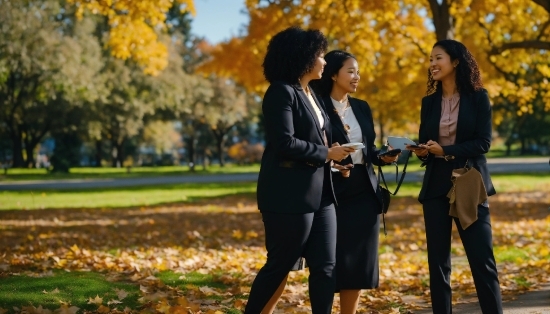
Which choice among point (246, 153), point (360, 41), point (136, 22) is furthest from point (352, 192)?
point (246, 153)

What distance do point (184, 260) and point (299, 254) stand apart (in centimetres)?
490

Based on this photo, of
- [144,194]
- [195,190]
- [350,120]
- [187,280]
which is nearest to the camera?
[350,120]

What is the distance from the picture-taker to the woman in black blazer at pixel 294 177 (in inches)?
171

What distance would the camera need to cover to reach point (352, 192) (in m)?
4.86

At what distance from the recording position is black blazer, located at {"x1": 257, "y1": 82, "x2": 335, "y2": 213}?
4.30 m

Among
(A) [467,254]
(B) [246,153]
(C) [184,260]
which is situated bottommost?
(C) [184,260]

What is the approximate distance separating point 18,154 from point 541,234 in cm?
4416

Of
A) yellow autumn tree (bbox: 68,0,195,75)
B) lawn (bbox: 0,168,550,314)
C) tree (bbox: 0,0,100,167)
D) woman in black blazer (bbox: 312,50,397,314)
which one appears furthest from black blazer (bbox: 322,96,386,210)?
tree (bbox: 0,0,100,167)

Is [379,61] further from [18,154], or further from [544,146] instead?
[544,146]

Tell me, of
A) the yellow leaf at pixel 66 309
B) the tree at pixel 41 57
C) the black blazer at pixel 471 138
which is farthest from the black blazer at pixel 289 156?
the tree at pixel 41 57

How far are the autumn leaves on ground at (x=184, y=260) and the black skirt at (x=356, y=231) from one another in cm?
127

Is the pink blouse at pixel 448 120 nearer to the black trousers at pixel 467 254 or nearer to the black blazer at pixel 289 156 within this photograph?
the black trousers at pixel 467 254

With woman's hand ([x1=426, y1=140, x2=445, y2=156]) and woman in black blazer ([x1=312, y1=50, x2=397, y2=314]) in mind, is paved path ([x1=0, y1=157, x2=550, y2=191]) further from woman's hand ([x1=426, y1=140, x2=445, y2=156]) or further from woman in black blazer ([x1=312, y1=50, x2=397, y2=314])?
woman's hand ([x1=426, y1=140, x2=445, y2=156])

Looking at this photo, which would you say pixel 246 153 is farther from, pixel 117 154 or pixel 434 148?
pixel 434 148
